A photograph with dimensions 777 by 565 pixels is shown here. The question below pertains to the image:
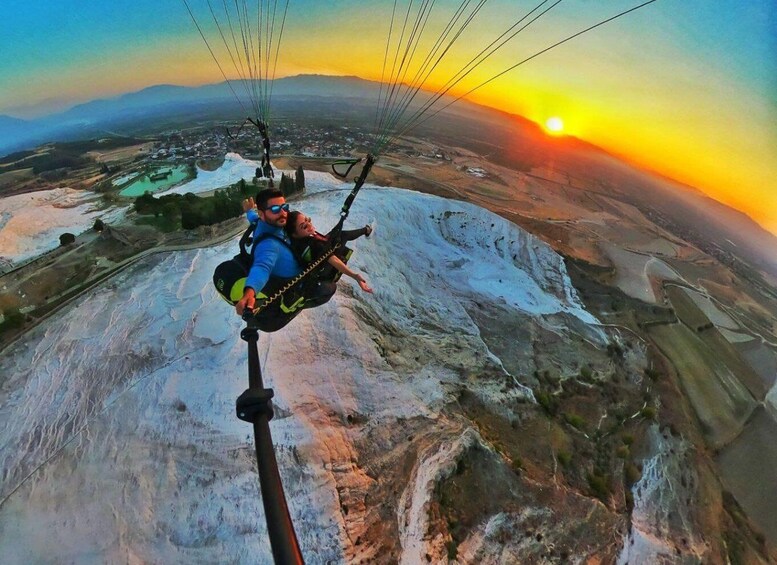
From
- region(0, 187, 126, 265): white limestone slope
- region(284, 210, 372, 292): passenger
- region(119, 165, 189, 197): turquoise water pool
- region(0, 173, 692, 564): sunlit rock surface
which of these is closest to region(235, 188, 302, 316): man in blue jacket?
region(284, 210, 372, 292): passenger

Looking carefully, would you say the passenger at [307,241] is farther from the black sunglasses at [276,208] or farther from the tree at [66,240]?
the tree at [66,240]

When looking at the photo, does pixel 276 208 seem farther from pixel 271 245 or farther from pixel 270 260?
pixel 270 260

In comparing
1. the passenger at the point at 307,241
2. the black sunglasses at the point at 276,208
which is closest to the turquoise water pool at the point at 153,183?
the passenger at the point at 307,241

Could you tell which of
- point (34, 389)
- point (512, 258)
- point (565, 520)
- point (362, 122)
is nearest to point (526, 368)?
point (565, 520)

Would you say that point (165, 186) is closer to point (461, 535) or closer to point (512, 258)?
point (512, 258)

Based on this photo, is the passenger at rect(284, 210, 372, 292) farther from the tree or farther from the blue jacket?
the tree

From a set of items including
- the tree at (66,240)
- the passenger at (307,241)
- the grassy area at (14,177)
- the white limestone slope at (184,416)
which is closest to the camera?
the passenger at (307,241)

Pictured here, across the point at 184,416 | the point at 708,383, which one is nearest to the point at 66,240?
the point at 184,416

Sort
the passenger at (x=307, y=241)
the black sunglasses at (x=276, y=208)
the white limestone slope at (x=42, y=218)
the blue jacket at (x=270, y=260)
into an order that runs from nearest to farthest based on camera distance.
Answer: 1. the blue jacket at (x=270, y=260)
2. the black sunglasses at (x=276, y=208)
3. the passenger at (x=307, y=241)
4. the white limestone slope at (x=42, y=218)
